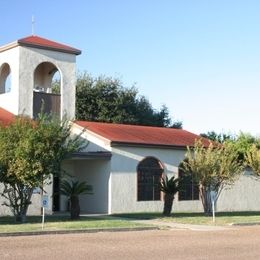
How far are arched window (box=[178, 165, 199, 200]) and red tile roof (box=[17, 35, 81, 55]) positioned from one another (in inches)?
365

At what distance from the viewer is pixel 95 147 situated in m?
31.3

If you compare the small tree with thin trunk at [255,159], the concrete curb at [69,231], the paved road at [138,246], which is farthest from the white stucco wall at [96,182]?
the paved road at [138,246]

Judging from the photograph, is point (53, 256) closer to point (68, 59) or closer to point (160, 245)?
point (160, 245)

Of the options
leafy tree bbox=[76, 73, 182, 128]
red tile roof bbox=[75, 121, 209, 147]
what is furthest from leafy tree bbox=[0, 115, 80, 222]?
leafy tree bbox=[76, 73, 182, 128]

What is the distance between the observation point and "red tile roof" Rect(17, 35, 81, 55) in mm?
31362

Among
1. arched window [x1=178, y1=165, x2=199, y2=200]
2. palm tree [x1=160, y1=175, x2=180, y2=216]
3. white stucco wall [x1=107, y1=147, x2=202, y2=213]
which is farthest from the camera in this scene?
arched window [x1=178, y1=165, x2=199, y2=200]

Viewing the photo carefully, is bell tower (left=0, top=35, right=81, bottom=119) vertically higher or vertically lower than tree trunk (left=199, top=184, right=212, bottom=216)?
higher

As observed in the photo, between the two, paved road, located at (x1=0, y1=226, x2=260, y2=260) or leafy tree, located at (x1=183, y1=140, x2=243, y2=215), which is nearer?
paved road, located at (x1=0, y1=226, x2=260, y2=260)

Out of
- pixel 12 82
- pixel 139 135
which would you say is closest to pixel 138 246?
pixel 12 82

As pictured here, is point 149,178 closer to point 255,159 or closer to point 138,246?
point 255,159

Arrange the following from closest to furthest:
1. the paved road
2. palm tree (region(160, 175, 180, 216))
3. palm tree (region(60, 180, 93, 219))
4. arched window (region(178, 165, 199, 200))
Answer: the paved road < palm tree (region(60, 180, 93, 219)) < palm tree (region(160, 175, 180, 216)) < arched window (region(178, 165, 199, 200))

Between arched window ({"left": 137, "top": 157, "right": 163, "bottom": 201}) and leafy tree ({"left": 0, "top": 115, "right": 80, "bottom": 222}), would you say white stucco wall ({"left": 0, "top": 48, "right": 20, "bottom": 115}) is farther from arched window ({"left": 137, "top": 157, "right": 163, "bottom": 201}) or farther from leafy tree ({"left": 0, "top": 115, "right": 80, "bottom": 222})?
leafy tree ({"left": 0, "top": 115, "right": 80, "bottom": 222})

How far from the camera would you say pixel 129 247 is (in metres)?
15.1

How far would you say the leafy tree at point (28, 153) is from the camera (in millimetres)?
22125
